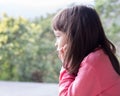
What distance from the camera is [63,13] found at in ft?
4.12

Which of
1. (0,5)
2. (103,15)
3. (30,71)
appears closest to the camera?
(103,15)

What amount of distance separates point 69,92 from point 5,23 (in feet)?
9.30

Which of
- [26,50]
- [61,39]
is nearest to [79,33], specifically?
[61,39]

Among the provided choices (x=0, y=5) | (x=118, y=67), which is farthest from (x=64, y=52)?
(x=0, y=5)

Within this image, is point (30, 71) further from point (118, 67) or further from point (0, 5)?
point (118, 67)

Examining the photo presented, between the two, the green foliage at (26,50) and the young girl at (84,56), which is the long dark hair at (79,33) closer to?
the young girl at (84,56)

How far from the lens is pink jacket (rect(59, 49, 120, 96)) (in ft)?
3.83

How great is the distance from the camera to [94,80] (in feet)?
3.86

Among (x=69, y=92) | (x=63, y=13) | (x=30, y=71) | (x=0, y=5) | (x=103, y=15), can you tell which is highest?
(x=63, y=13)

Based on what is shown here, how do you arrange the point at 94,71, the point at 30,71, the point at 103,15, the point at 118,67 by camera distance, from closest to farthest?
the point at 94,71
the point at 118,67
the point at 103,15
the point at 30,71

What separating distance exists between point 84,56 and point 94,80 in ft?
0.34

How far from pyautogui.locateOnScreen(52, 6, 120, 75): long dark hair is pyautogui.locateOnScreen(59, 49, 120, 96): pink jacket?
35 millimetres

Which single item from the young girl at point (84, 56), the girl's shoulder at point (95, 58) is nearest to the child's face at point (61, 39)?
the young girl at point (84, 56)

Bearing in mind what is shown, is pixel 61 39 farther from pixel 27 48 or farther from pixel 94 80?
pixel 27 48
